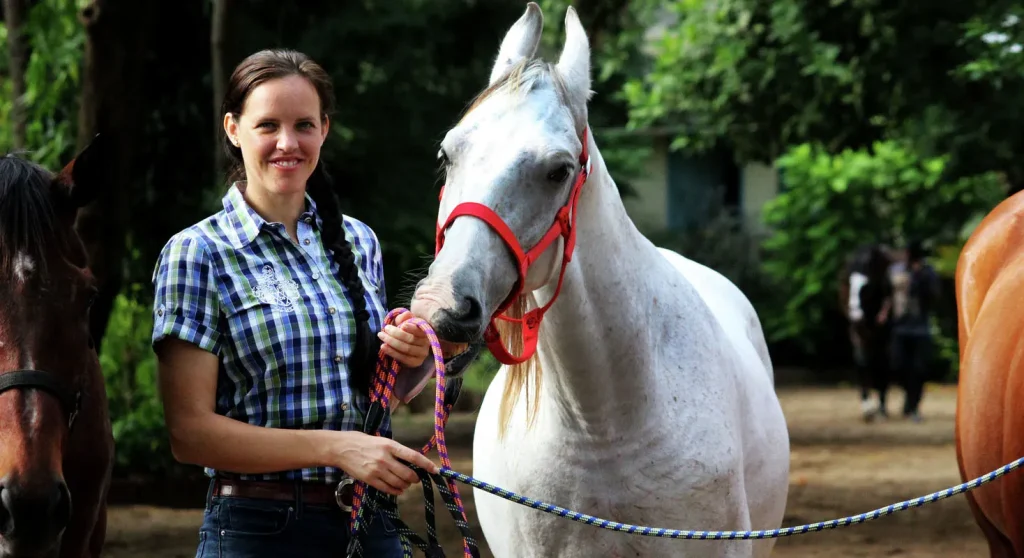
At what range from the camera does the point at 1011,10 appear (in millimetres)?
7953

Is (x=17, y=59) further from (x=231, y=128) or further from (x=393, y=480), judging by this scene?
(x=393, y=480)

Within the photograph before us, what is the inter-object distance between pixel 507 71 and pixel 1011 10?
571cm

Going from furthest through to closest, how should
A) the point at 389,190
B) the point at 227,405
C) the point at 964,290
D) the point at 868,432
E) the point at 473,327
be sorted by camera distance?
the point at 868,432 < the point at 389,190 < the point at 964,290 < the point at 227,405 < the point at 473,327

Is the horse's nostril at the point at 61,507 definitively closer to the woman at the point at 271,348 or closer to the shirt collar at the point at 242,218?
the woman at the point at 271,348

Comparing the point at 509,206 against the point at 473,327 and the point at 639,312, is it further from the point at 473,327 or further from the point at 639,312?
the point at 639,312

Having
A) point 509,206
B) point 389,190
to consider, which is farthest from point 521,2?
point 509,206

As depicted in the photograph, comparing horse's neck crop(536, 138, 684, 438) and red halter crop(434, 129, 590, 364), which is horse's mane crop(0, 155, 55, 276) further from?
horse's neck crop(536, 138, 684, 438)

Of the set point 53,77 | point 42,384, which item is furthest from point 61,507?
point 53,77

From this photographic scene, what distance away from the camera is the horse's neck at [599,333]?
3.31 m

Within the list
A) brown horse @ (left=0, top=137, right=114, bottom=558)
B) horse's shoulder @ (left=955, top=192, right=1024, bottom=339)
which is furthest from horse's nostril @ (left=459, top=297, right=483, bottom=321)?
horse's shoulder @ (left=955, top=192, right=1024, bottom=339)

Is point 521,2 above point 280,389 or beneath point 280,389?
above

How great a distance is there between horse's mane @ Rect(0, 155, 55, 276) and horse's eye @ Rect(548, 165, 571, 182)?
4.19 feet

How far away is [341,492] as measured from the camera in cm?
291

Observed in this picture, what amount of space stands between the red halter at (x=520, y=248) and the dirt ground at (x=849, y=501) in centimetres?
533
